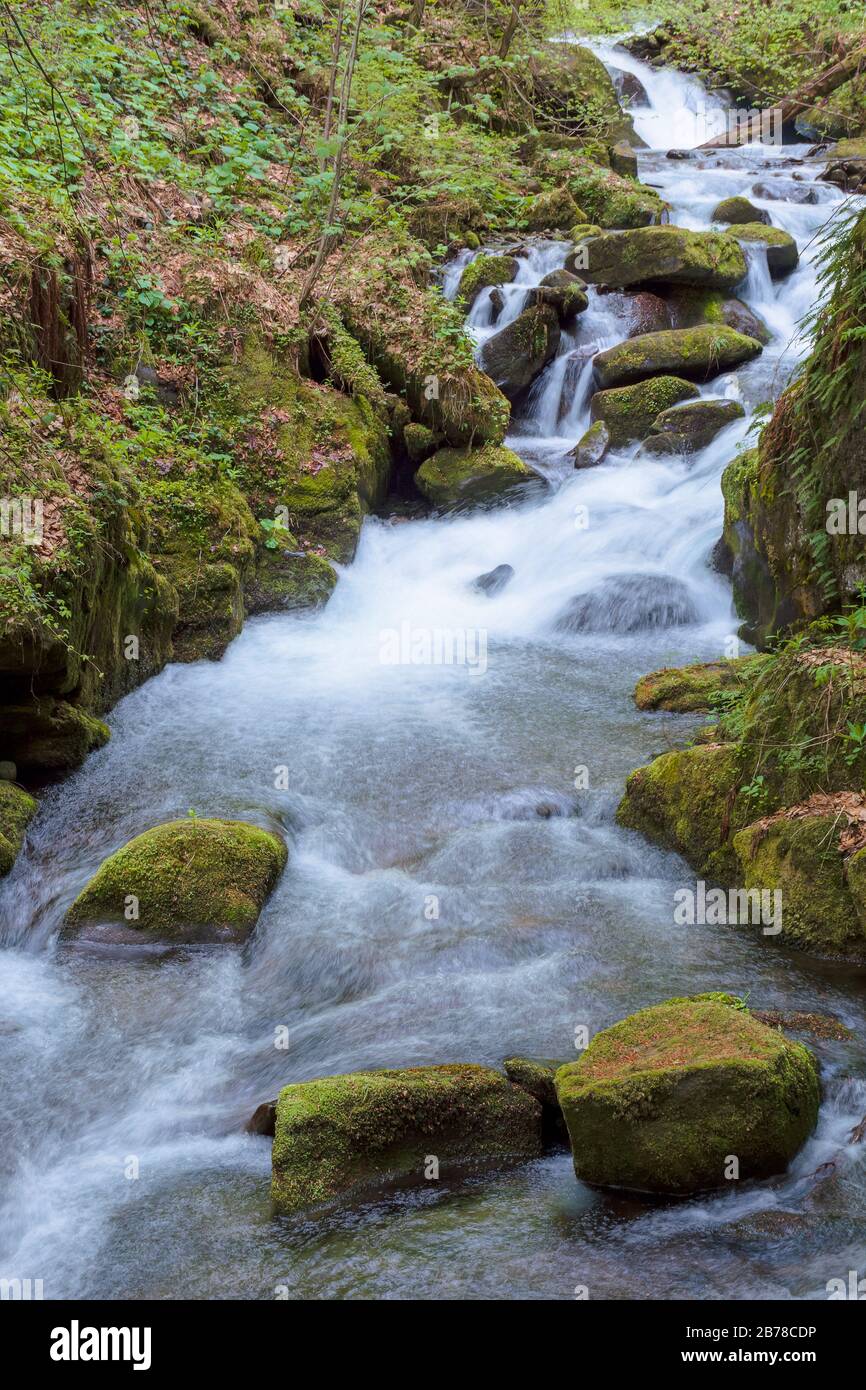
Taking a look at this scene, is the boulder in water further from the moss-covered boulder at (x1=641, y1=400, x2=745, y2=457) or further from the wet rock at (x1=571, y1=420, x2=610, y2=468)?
the wet rock at (x1=571, y1=420, x2=610, y2=468)

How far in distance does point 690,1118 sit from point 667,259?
629 inches

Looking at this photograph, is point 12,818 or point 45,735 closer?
point 12,818

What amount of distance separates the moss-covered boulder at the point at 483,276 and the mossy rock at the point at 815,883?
13.8m

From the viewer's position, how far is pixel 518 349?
16.3m

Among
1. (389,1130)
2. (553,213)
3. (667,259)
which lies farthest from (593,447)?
(389,1130)

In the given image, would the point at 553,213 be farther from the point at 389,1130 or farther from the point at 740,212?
the point at 389,1130

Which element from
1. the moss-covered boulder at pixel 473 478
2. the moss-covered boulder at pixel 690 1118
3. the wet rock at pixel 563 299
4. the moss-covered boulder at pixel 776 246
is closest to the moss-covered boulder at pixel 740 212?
the moss-covered boulder at pixel 776 246

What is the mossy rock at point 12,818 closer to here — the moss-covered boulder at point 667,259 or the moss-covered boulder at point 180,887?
the moss-covered boulder at point 180,887

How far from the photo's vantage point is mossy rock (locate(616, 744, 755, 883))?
22.5ft

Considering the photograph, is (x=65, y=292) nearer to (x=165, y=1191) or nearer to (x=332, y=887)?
(x=332, y=887)

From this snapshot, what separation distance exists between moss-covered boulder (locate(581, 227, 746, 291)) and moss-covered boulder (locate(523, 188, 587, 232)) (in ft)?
9.79

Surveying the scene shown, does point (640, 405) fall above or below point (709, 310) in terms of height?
below

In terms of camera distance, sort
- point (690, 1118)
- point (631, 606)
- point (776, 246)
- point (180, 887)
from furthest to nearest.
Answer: point (776, 246), point (631, 606), point (180, 887), point (690, 1118)

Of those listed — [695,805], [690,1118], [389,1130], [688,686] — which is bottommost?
[389,1130]
